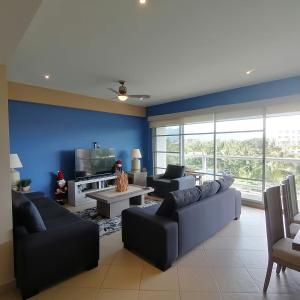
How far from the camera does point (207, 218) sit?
2859 mm

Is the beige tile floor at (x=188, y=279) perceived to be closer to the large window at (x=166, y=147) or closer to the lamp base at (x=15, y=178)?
the lamp base at (x=15, y=178)

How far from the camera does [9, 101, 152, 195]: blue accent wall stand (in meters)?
4.44

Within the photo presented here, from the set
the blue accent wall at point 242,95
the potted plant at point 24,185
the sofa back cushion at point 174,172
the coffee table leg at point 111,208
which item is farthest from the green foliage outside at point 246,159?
the potted plant at point 24,185

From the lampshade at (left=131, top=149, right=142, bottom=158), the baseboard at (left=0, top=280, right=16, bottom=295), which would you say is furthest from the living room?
the lampshade at (left=131, top=149, right=142, bottom=158)

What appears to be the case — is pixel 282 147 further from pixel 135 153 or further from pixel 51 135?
pixel 51 135

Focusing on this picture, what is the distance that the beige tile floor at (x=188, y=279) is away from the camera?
1971 mm

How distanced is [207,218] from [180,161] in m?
3.65

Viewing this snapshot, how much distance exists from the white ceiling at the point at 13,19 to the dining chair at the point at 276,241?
95.4 inches

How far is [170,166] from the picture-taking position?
591 cm

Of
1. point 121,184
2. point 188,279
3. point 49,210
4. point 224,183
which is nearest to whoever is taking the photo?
point 188,279

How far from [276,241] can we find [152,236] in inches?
51.1

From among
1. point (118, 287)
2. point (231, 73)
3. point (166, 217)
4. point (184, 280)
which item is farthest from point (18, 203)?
point (231, 73)

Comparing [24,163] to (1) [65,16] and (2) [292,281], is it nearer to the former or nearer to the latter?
(1) [65,16]

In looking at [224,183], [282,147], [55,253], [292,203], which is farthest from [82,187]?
[282,147]
